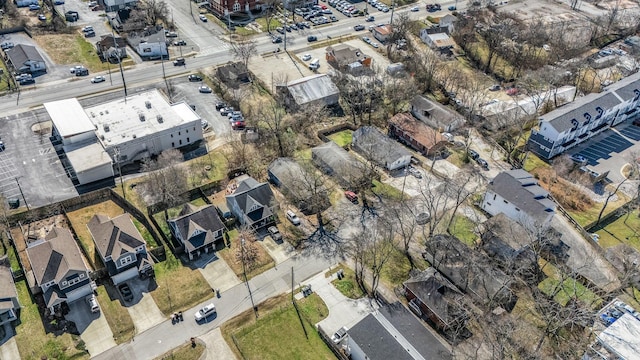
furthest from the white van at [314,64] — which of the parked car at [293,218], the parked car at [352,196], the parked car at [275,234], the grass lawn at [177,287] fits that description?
the grass lawn at [177,287]

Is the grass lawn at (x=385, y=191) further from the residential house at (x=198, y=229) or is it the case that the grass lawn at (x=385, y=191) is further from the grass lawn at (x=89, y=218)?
the grass lawn at (x=89, y=218)

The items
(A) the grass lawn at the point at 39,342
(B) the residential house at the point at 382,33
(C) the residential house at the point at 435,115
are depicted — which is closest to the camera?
(A) the grass lawn at the point at 39,342

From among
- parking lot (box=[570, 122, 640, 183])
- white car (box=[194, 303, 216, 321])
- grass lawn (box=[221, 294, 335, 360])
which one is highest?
parking lot (box=[570, 122, 640, 183])

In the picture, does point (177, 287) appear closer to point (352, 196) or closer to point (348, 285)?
point (348, 285)

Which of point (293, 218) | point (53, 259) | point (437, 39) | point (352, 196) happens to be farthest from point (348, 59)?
point (53, 259)

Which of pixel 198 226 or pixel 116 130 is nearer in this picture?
pixel 198 226

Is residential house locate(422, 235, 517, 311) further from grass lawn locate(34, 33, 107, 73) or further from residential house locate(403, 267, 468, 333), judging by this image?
grass lawn locate(34, 33, 107, 73)

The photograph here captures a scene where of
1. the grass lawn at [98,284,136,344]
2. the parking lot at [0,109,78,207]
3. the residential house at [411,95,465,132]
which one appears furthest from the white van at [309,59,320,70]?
the grass lawn at [98,284,136,344]
